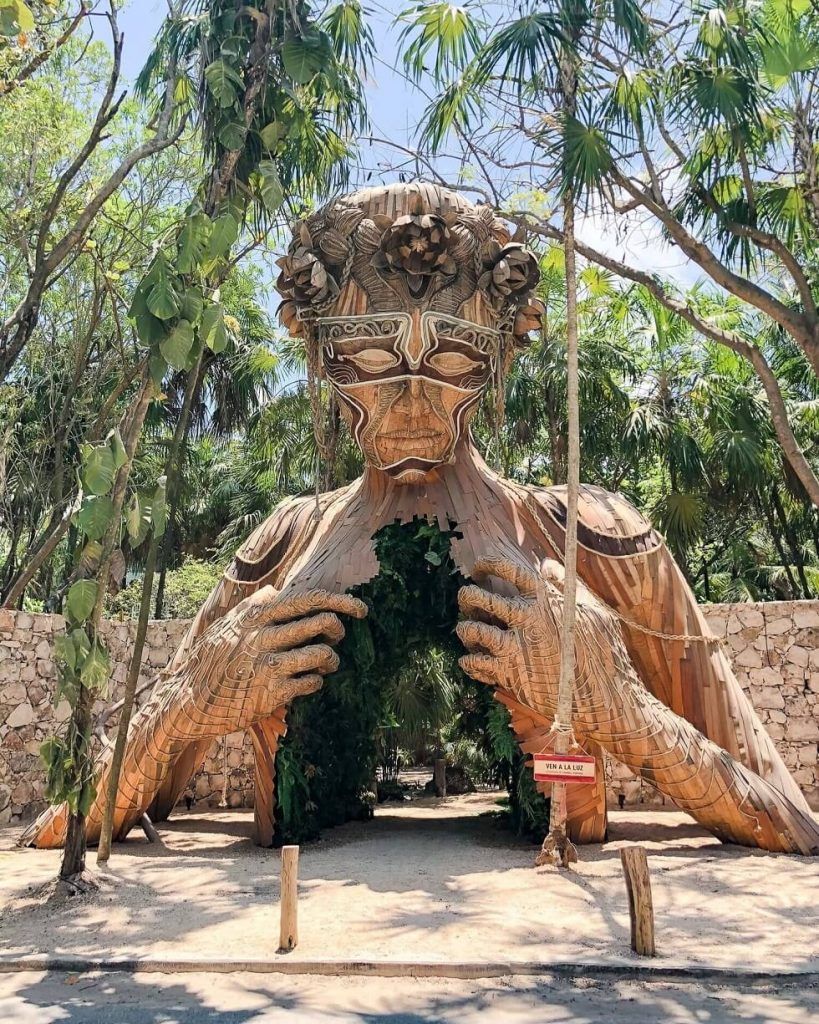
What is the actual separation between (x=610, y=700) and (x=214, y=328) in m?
3.29

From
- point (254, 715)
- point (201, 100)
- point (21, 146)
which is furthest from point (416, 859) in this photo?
point (21, 146)

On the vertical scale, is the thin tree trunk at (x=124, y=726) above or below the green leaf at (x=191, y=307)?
below

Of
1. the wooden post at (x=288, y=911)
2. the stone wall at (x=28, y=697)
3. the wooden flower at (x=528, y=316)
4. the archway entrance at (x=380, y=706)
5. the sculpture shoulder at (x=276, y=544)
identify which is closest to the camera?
the wooden post at (x=288, y=911)

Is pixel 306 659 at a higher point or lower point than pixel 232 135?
lower

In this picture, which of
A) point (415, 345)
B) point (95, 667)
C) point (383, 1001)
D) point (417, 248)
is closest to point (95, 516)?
point (95, 667)

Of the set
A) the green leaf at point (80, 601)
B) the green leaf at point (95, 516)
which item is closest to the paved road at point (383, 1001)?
the green leaf at point (80, 601)

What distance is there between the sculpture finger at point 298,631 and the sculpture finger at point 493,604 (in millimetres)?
869

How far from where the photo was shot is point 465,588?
6.04 metres

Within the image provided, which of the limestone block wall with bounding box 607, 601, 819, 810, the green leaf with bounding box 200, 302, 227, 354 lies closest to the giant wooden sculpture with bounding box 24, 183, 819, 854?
the green leaf with bounding box 200, 302, 227, 354

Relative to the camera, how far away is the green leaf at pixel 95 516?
550 cm

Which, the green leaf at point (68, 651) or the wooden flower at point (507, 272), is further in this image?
the wooden flower at point (507, 272)

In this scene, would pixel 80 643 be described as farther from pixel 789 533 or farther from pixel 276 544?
pixel 789 533

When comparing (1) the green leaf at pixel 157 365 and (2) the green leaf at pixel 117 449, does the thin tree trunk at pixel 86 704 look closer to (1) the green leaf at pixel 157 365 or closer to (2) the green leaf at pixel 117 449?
(2) the green leaf at pixel 117 449

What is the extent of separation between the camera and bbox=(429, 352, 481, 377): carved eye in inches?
254
